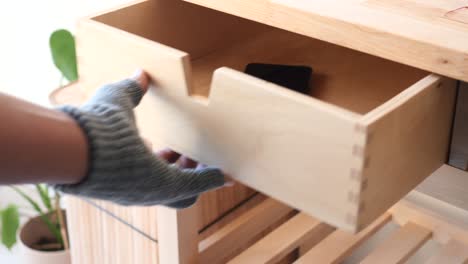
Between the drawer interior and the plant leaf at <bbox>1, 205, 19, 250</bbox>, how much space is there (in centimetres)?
74

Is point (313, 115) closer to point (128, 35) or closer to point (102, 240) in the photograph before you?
point (128, 35)

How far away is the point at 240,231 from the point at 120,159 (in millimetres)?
459

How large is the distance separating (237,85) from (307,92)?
20cm

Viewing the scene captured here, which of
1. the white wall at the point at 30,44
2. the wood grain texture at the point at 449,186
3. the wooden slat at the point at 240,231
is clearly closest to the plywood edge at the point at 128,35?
the wooden slat at the point at 240,231

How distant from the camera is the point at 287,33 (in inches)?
36.2

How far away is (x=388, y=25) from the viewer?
62cm

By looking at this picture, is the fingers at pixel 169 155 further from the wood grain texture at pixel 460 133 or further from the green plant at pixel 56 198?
the green plant at pixel 56 198

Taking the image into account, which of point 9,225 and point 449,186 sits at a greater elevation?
point 449,186

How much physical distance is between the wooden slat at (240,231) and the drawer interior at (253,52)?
0.83 ft

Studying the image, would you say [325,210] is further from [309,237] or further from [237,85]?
[309,237]

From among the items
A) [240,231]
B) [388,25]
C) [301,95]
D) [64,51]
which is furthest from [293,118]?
[64,51]

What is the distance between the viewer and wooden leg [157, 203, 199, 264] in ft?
2.82

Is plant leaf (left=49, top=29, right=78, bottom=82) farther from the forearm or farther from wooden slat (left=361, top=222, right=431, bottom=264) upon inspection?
the forearm

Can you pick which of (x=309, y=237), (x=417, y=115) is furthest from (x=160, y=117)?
(x=309, y=237)
